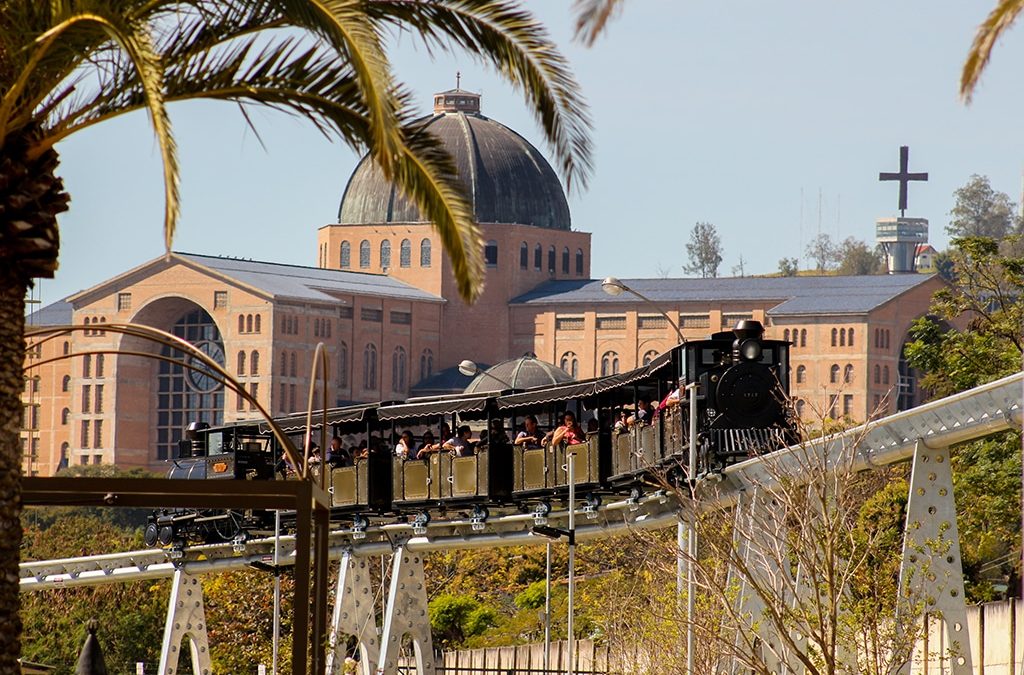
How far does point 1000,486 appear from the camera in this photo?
5100cm

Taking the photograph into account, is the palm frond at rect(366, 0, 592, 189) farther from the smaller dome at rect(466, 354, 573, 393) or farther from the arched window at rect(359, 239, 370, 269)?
the arched window at rect(359, 239, 370, 269)

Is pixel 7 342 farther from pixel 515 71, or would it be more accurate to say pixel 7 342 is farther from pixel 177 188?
pixel 515 71

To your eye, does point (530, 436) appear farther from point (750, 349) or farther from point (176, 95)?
point (176, 95)

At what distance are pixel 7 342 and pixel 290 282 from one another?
414 feet

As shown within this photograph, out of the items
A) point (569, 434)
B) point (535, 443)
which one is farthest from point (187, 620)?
point (569, 434)

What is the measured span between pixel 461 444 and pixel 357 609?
23.2 feet

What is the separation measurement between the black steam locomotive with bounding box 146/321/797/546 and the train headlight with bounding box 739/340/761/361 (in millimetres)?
21

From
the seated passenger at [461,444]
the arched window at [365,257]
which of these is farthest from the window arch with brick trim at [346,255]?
the seated passenger at [461,444]

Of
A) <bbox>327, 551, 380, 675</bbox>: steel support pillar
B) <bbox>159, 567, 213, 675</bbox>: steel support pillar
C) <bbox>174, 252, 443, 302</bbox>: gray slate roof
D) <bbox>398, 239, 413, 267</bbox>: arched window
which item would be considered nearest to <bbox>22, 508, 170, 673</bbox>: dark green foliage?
<bbox>159, 567, 213, 675</bbox>: steel support pillar

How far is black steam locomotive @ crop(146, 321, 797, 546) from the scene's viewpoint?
32.3 meters

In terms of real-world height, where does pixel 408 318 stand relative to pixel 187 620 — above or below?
above

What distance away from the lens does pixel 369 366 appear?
145 metres

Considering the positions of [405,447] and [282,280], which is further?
[282,280]

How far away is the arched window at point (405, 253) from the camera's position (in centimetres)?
15650
